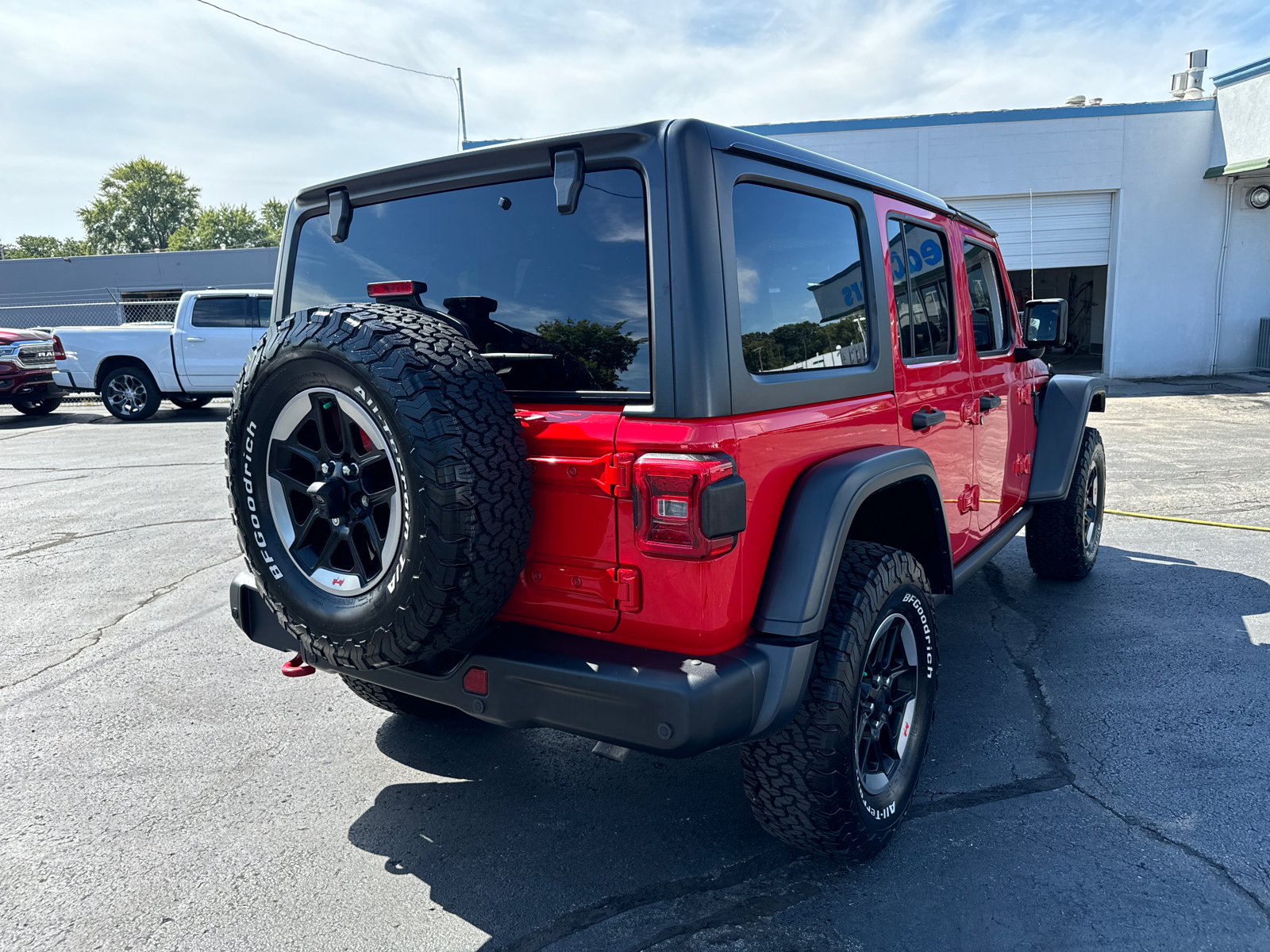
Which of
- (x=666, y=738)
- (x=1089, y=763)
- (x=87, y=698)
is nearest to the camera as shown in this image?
(x=666, y=738)

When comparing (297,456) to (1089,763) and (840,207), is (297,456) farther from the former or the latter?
(1089,763)

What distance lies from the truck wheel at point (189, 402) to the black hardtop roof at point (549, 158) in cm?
1285

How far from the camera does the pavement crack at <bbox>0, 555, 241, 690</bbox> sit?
3871 millimetres

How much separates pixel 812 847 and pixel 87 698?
3172 millimetres

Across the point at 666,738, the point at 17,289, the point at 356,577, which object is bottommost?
the point at 666,738

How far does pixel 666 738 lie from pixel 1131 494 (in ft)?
21.7

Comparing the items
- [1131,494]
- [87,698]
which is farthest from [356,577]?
[1131,494]

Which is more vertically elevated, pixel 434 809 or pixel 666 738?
pixel 666 738

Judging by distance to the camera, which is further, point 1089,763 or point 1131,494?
point 1131,494

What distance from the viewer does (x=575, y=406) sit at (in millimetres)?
2176

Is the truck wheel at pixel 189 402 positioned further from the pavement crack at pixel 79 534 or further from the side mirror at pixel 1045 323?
the side mirror at pixel 1045 323

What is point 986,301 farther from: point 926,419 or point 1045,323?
point 926,419

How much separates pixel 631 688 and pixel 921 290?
79.1 inches

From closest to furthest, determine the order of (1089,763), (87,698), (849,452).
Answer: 1. (849,452)
2. (1089,763)
3. (87,698)
